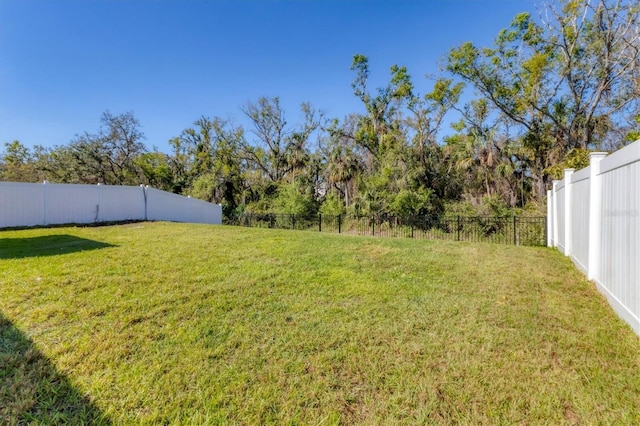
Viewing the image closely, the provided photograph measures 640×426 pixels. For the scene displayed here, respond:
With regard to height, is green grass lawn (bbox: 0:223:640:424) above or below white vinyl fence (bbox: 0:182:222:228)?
below

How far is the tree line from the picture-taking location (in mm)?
13750

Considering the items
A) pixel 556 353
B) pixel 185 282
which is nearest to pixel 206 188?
pixel 185 282

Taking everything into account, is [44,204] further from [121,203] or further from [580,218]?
[580,218]

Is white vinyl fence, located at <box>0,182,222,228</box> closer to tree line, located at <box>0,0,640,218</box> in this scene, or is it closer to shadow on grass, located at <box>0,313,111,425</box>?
tree line, located at <box>0,0,640,218</box>

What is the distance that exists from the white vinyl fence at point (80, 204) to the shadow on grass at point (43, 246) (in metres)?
3.34

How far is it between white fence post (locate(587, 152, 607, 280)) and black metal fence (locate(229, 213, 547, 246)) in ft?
20.8

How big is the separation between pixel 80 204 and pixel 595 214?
1428 centimetres

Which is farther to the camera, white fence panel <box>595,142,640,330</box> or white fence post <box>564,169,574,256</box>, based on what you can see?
white fence post <box>564,169,574,256</box>

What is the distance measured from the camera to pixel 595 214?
4.05 meters

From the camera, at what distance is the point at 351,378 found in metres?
2.13

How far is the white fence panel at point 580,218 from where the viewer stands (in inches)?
180

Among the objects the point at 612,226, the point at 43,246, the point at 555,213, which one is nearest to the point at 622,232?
the point at 612,226

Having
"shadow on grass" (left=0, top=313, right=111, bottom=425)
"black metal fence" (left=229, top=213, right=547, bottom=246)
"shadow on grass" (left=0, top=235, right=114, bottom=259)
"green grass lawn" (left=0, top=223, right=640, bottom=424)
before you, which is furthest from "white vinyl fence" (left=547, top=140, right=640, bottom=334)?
"shadow on grass" (left=0, top=235, right=114, bottom=259)

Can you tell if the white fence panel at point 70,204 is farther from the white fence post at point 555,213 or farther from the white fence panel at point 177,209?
the white fence post at point 555,213
